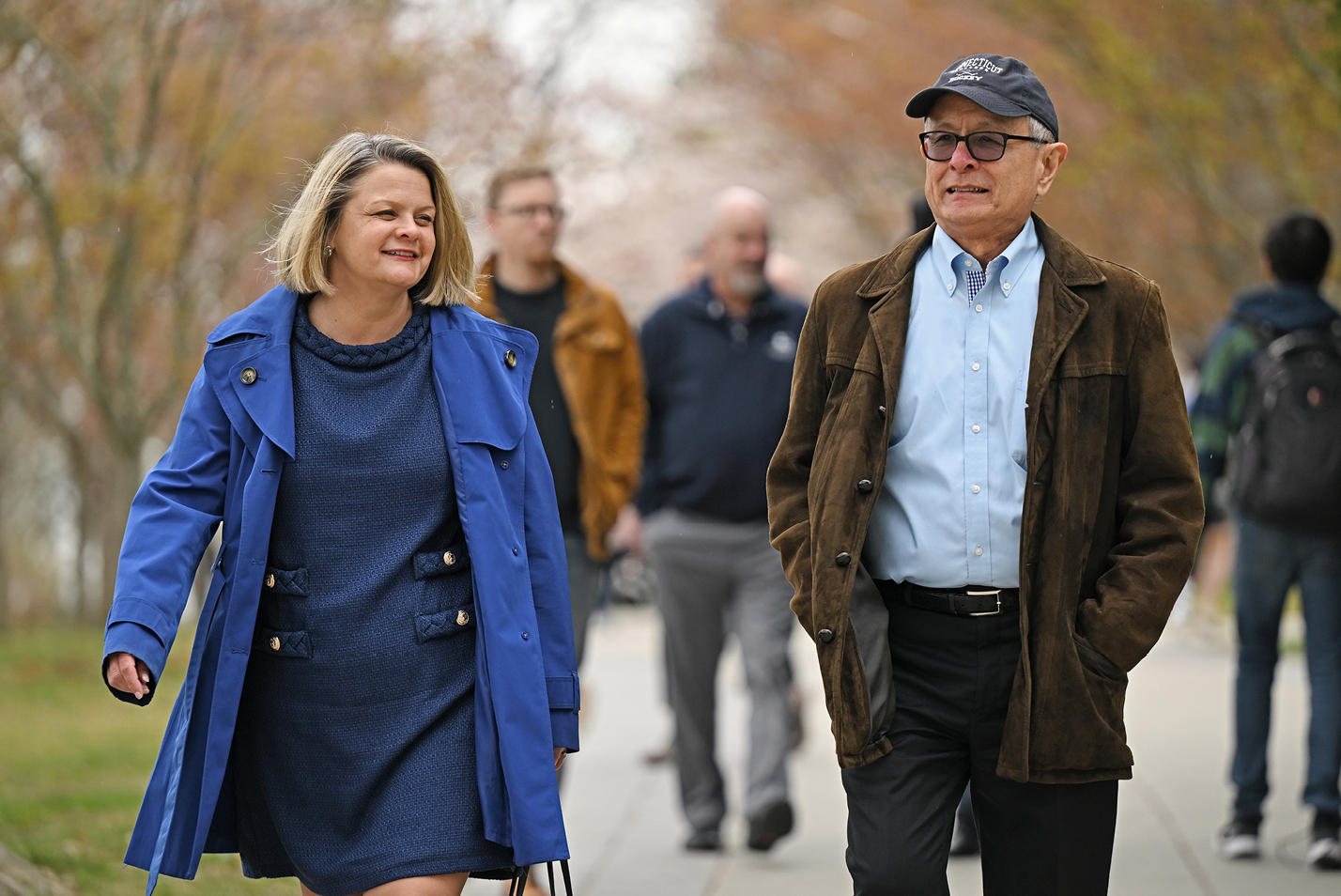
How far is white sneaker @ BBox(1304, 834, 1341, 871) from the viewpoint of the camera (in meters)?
6.44

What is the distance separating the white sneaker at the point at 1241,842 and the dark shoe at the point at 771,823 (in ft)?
5.51

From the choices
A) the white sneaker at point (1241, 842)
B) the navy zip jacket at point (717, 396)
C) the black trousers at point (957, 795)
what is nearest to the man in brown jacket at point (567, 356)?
the navy zip jacket at point (717, 396)

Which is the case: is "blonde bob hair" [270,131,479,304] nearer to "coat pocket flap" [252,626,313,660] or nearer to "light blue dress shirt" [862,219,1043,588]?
"coat pocket flap" [252,626,313,660]

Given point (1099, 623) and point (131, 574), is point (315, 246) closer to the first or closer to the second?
point (131, 574)

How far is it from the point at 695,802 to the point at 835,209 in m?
28.6

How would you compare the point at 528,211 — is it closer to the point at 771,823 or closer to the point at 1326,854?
the point at 771,823

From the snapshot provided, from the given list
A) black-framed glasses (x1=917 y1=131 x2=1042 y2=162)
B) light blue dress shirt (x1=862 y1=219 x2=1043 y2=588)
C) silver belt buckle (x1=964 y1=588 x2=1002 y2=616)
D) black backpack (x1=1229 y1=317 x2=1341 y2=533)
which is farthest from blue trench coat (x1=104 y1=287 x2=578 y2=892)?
black backpack (x1=1229 y1=317 x2=1341 y2=533)

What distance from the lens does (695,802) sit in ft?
23.2

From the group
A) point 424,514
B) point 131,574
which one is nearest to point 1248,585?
point 424,514

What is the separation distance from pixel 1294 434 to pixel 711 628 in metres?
2.41

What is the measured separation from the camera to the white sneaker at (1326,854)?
644cm

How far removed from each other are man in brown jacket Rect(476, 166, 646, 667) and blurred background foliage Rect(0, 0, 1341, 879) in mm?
607

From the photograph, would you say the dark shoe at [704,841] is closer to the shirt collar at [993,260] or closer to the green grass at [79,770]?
the green grass at [79,770]

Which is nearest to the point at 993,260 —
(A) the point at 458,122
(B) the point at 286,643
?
(B) the point at 286,643
